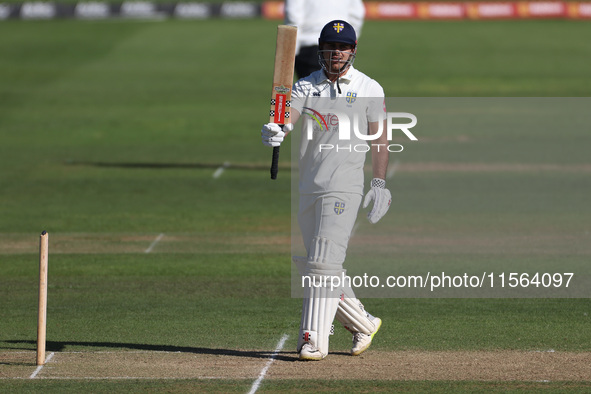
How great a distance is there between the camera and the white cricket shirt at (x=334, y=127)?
27.6 ft

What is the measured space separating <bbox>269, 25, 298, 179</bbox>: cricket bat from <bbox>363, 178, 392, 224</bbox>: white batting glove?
69 cm

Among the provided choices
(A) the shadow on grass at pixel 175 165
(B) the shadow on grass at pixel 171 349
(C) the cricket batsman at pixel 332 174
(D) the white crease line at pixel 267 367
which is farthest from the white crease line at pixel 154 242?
(A) the shadow on grass at pixel 175 165

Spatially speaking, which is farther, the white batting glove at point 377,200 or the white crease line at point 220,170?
the white crease line at point 220,170

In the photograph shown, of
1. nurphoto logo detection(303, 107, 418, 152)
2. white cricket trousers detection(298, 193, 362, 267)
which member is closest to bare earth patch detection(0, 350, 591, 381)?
white cricket trousers detection(298, 193, 362, 267)

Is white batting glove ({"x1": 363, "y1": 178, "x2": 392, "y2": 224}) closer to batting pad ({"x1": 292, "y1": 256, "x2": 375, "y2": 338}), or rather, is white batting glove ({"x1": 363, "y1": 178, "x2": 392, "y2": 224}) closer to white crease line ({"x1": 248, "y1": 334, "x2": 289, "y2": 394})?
batting pad ({"x1": 292, "y1": 256, "x2": 375, "y2": 338})

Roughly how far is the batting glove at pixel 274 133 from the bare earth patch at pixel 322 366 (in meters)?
1.48

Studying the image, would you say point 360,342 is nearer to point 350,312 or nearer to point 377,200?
point 350,312

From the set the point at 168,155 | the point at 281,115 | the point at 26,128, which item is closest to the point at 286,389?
the point at 281,115

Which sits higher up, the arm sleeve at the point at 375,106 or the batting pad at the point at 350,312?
the arm sleeve at the point at 375,106

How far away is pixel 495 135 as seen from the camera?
74.1ft

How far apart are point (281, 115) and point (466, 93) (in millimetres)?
21814

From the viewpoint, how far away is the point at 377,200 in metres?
8.58

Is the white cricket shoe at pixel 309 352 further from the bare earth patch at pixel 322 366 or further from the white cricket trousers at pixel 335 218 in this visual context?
the white cricket trousers at pixel 335 218

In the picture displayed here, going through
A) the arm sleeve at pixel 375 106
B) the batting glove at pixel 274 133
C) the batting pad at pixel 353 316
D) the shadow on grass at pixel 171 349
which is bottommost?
the shadow on grass at pixel 171 349
